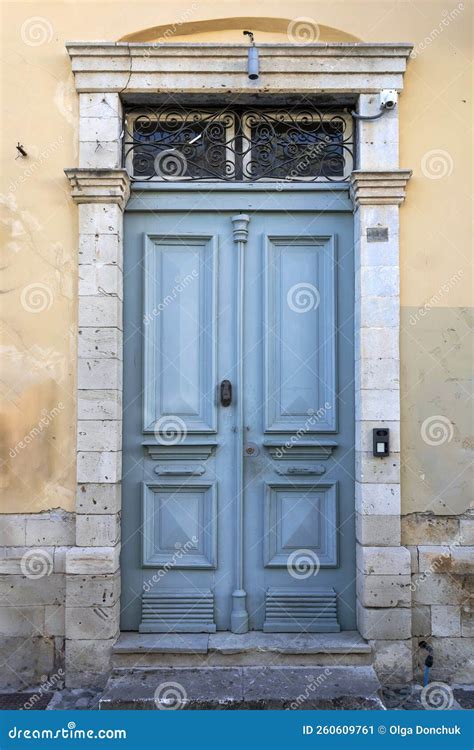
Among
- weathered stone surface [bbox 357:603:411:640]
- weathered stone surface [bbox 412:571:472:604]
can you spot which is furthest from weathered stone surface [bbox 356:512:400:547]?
weathered stone surface [bbox 357:603:411:640]

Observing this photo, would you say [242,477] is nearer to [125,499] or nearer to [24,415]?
[125,499]

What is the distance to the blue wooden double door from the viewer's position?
470cm

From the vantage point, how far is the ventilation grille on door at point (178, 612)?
464cm

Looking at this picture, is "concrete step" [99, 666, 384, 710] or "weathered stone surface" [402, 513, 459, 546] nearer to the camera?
"concrete step" [99, 666, 384, 710]

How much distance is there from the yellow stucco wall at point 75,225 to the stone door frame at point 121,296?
0.12 m

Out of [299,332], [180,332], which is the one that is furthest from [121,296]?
[299,332]

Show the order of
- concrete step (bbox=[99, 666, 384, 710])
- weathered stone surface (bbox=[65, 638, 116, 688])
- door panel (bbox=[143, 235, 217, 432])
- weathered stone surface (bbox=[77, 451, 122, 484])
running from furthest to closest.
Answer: door panel (bbox=[143, 235, 217, 432]) < weathered stone surface (bbox=[77, 451, 122, 484]) < weathered stone surface (bbox=[65, 638, 116, 688]) < concrete step (bbox=[99, 666, 384, 710])

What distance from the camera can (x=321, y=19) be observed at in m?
4.66

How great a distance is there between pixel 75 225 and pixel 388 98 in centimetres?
222

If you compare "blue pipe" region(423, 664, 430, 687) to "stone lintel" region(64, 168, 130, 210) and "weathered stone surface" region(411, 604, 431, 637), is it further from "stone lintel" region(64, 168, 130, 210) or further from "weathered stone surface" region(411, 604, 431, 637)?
"stone lintel" region(64, 168, 130, 210)

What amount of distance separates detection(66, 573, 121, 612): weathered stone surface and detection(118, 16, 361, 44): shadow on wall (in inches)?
139

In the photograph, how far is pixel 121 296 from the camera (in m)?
4.71

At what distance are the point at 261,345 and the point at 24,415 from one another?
1641mm

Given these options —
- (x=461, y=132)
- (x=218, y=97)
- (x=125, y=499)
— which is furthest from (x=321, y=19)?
(x=125, y=499)
